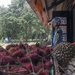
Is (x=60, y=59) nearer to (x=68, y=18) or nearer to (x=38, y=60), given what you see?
(x=38, y=60)

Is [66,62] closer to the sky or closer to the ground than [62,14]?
closer to the ground

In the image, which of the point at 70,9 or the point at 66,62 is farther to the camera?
the point at 70,9

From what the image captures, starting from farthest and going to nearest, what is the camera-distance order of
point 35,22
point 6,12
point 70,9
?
1. point 6,12
2. point 35,22
3. point 70,9

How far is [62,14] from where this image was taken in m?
5.99

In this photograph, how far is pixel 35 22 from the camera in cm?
3406

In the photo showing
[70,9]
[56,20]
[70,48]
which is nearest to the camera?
[70,48]

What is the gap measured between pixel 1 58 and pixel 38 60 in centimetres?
17


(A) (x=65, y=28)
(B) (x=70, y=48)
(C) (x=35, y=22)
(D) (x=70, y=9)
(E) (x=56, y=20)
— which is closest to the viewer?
(B) (x=70, y=48)

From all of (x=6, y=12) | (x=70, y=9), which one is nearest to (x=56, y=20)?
(x=70, y=9)

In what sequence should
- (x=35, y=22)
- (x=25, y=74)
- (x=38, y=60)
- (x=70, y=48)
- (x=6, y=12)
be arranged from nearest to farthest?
(x=25, y=74) → (x=38, y=60) → (x=70, y=48) → (x=35, y=22) → (x=6, y=12)

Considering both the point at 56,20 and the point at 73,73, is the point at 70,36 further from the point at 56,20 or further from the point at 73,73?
the point at 73,73

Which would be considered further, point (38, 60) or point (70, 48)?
point (70, 48)

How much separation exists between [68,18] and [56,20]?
3164 millimetres

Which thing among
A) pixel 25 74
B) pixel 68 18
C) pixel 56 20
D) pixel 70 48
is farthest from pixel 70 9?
pixel 25 74
